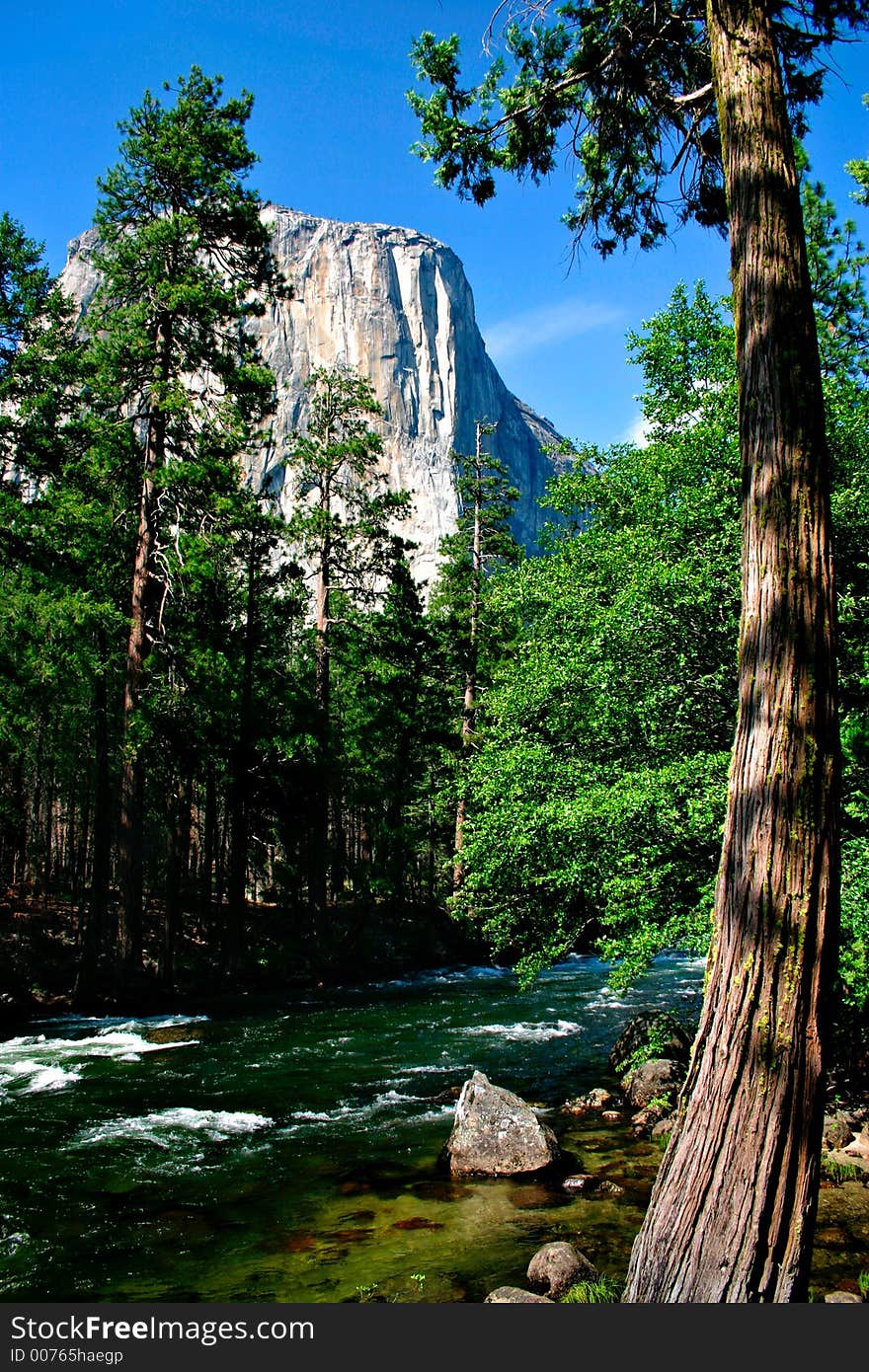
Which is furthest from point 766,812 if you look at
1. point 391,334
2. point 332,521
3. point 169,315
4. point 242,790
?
point 391,334

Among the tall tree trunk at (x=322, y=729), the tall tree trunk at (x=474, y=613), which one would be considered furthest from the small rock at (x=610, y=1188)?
the tall tree trunk at (x=474, y=613)

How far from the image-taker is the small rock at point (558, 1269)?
5367 mm

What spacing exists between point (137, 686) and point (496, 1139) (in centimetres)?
1238

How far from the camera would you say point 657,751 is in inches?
421

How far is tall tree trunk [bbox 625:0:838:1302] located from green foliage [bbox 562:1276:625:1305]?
2.13 metres

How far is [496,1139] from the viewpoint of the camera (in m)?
8.24

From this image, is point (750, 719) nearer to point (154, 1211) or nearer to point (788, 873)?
point (788, 873)

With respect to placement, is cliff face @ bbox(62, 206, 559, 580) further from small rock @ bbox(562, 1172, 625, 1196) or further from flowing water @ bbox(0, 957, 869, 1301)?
small rock @ bbox(562, 1172, 625, 1196)

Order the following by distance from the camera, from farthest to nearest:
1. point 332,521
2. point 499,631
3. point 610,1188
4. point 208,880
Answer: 1. point 499,631
2. point 208,880
3. point 332,521
4. point 610,1188

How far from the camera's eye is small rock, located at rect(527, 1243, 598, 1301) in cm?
537

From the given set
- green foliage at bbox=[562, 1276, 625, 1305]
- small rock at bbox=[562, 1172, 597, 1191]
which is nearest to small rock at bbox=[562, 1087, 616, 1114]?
small rock at bbox=[562, 1172, 597, 1191]

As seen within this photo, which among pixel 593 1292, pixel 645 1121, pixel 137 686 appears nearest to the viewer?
pixel 593 1292

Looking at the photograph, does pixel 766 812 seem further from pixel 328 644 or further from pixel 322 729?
pixel 328 644

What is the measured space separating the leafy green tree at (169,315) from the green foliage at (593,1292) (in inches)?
540
